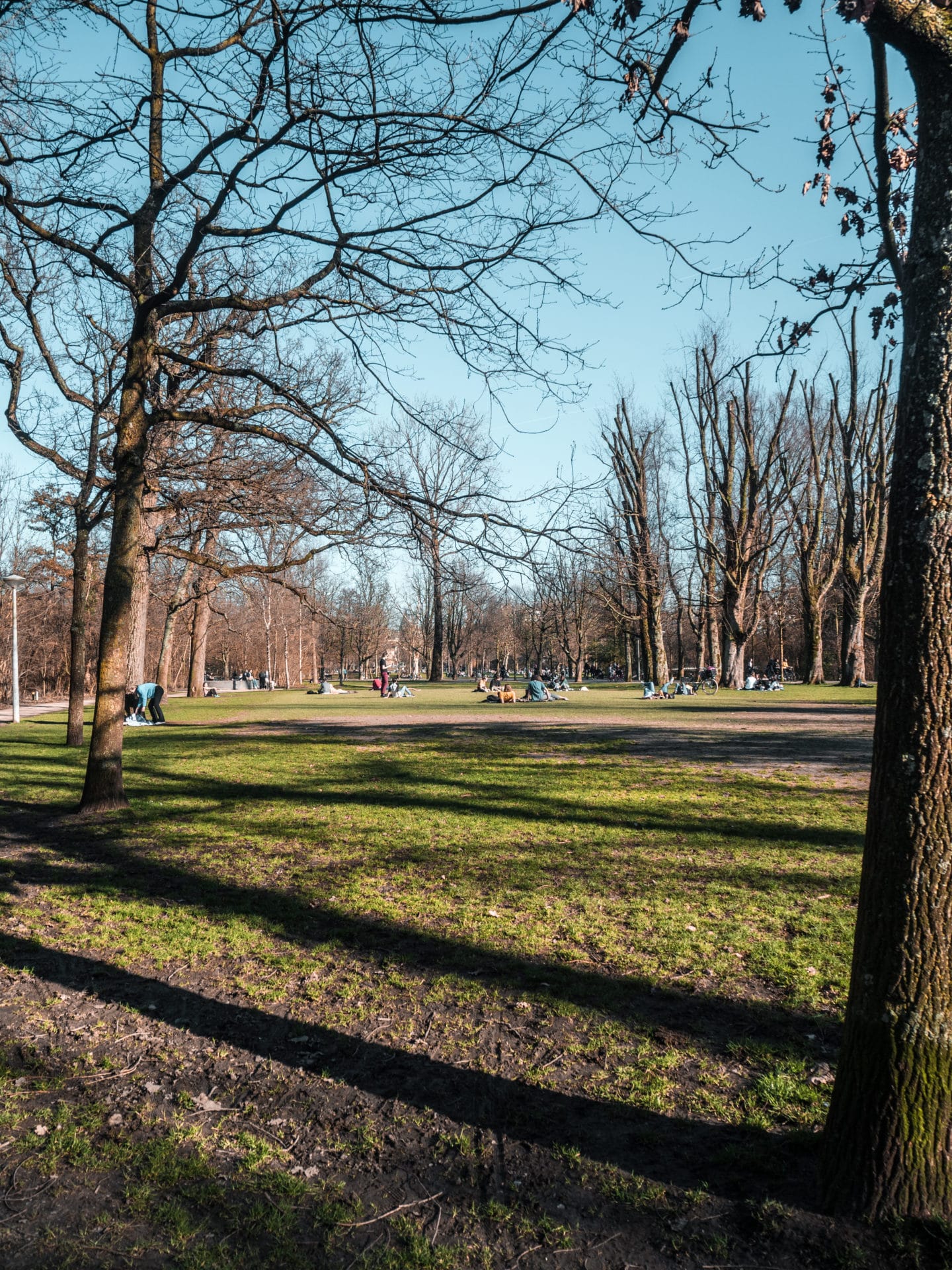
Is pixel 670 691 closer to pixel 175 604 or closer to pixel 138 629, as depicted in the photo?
pixel 175 604

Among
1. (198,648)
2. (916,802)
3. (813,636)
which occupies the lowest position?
(916,802)

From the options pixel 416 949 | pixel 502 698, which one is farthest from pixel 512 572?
pixel 502 698

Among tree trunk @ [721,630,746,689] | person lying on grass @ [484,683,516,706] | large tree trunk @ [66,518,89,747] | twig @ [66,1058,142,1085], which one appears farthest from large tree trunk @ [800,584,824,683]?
twig @ [66,1058,142,1085]

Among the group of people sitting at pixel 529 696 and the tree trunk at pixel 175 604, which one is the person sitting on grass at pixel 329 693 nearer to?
the group of people sitting at pixel 529 696

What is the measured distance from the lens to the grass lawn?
9.05 feet

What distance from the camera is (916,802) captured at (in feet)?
8.79

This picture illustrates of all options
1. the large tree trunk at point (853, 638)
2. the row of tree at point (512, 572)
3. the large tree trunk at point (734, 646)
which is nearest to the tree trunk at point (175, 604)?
the row of tree at point (512, 572)

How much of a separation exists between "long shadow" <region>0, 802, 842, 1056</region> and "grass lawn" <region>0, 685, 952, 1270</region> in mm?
25

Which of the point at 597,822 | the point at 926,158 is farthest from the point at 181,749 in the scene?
the point at 926,158

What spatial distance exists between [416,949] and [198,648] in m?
35.6

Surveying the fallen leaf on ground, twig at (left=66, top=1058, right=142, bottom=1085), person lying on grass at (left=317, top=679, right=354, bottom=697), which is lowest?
person lying on grass at (left=317, top=679, right=354, bottom=697)

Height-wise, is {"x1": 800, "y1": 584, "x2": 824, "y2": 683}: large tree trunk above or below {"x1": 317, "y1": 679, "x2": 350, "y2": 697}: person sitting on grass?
above

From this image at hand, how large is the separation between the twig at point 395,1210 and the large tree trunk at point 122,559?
7.17 metres

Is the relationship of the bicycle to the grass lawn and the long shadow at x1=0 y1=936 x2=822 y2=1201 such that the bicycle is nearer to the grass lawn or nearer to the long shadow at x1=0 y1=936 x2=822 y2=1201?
the grass lawn
